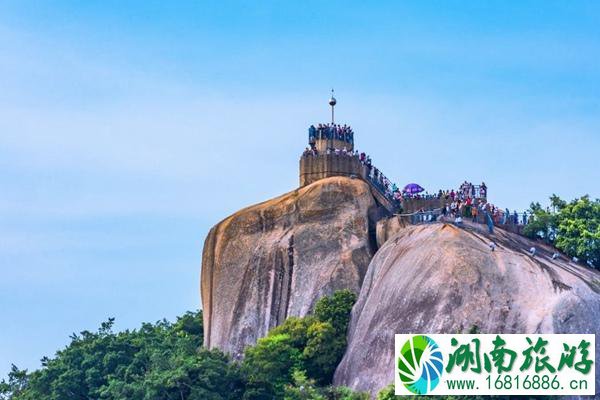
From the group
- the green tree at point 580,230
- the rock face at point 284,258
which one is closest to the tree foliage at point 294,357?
the rock face at point 284,258

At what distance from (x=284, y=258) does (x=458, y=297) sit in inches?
484

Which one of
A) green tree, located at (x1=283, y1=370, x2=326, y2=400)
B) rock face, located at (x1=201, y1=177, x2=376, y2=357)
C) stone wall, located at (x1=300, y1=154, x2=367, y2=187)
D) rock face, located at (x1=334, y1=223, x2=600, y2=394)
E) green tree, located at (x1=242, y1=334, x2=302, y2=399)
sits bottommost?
green tree, located at (x1=283, y1=370, x2=326, y2=400)

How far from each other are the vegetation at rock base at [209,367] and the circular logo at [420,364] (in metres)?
3.84

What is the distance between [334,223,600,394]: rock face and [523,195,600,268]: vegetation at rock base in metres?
5.22

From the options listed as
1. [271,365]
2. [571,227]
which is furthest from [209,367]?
[571,227]

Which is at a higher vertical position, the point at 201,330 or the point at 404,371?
the point at 201,330

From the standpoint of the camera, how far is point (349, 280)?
246 ft

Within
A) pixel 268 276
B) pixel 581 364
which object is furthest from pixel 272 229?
pixel 581 364

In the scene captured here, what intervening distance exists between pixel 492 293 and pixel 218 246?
16711 millimetres

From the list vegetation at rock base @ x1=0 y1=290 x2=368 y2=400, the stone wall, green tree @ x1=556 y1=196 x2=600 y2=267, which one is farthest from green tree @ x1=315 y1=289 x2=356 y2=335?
green tree @ x1=556 y1=196 x2=600 y2=267

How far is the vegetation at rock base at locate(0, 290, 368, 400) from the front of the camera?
70.4 meters

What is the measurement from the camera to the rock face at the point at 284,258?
249 feet

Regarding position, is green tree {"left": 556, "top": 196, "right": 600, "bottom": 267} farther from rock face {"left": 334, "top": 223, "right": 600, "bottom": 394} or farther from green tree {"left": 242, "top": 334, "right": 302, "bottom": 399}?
green tree {"left": 242, "top": 334, "right": 302, "bottom": 399}

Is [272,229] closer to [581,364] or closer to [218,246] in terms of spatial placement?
[218,246]
